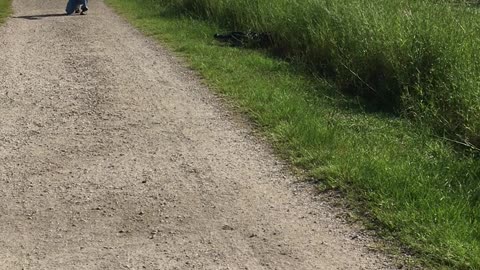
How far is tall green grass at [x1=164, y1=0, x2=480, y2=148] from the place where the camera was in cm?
622

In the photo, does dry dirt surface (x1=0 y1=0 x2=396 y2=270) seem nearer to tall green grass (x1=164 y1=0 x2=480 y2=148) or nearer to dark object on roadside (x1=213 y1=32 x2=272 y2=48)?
tall green grass (x1=164 y1=0 x2=480 y2=148)

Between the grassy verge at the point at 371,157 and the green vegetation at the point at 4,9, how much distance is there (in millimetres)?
7971

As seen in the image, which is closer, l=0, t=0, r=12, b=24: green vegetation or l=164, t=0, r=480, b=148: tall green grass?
l=164, t=0, r=480, b=148: tall green grass

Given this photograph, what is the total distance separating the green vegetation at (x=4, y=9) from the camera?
1579 centimetres

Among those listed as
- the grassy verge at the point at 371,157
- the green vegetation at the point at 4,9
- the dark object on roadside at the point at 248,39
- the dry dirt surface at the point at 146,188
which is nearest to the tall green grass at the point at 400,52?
the grassy verge at the point at 371,157

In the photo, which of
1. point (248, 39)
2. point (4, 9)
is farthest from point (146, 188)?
point (4, 9)

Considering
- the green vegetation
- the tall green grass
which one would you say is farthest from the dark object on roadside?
the green vegetation

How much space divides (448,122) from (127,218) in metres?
3.01

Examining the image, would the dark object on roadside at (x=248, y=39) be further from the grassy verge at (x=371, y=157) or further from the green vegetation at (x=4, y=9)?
the green vegetation at (x=4, y=9)

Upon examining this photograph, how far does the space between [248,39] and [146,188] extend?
20.7 ft

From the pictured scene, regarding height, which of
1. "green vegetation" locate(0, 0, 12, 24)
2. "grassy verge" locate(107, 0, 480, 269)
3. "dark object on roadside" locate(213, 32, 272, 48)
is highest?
"grassy verge" locate(107, 0, 480, 269)

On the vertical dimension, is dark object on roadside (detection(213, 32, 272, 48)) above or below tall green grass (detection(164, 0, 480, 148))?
below

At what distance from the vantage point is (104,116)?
701 cm

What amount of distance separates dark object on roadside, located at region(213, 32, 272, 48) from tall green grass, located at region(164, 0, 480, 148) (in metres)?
0.51
